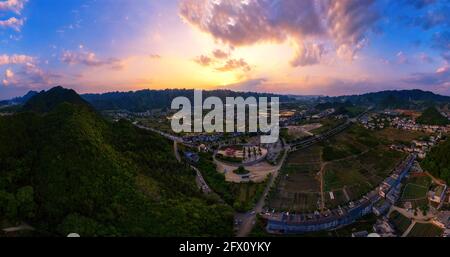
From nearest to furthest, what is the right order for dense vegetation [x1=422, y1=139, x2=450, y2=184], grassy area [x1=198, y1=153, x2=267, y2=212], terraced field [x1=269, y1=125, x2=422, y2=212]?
A: grassy area [x1=198, y1=153, x2=267, y2=212] → terraced field [x1=269, y1=125, x2=422, y2=212] → dense vegetation [x1=422, y1=139, x2=450, y2=184]

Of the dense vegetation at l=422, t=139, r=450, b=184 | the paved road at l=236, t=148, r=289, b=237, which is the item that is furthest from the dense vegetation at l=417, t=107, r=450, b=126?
the paved road at l=236, t=148, r=289, b=237

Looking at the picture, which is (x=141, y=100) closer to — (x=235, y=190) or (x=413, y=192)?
(x=235, y=190)

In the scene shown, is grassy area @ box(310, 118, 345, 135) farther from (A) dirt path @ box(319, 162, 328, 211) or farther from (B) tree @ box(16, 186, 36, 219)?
(B) tree @ box(16, 186, 36, 219)

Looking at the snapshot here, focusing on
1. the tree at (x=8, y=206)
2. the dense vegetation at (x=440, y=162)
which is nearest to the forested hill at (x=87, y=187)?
the tree at (x=8, y=206)

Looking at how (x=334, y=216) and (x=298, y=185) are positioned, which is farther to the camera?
(x=298, y=185)

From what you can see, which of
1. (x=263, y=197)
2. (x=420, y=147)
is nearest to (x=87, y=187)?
(x=263, y=197)
